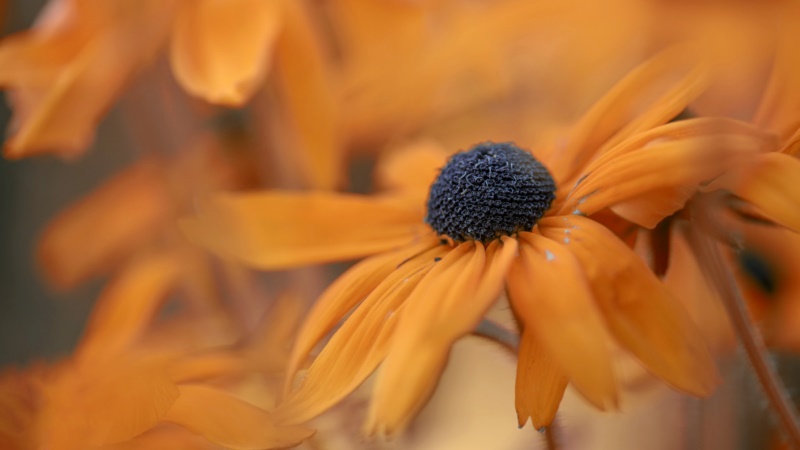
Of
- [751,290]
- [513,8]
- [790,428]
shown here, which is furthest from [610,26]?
[790,428]

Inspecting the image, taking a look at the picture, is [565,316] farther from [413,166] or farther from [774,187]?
[413,166]

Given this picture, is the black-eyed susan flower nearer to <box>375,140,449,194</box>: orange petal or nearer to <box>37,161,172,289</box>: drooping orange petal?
<box>375,140,449,194</box>: orange petal

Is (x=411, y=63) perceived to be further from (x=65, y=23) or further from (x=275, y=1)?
(x=65, y=23)

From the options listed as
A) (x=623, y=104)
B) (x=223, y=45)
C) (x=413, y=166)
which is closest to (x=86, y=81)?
(x=223, y=45)

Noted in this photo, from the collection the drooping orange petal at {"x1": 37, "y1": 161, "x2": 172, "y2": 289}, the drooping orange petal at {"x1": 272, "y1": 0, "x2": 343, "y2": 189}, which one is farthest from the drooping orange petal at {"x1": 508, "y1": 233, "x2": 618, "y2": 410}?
the drooping orange petal at {"x1": 37, "y1": 161, "x2": 172, "y2": 289}

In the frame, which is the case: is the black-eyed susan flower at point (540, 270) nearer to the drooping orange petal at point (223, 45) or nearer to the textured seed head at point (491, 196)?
the textured seed head at point (491, 196)

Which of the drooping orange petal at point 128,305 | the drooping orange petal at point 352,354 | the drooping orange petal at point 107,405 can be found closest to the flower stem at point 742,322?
the drooping orange petal at point 352,354
